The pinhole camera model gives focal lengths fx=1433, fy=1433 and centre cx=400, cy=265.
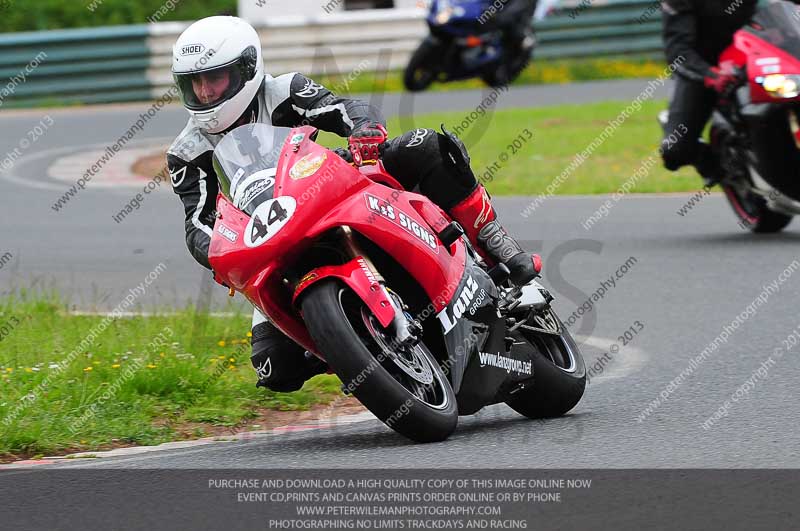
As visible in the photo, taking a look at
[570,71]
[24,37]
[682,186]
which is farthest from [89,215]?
[570,71]

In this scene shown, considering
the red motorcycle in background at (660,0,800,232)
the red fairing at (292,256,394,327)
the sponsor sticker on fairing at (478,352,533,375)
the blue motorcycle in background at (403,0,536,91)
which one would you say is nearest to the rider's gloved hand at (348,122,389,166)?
the red fairing at (292,256,394,327)

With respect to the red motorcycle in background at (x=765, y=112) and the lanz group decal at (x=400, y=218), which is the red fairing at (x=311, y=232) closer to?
the lanz group decal at (x=400, y=218)

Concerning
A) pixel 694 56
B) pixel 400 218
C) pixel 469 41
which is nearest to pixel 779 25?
pixel 694 56

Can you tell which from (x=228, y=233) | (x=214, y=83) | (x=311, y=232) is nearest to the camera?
(x=311, y=232)

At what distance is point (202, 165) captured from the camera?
19.1ft

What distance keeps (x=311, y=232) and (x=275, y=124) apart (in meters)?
1.16

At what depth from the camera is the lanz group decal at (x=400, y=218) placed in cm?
503

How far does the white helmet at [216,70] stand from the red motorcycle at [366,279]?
1.25 feet

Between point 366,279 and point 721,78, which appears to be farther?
point 721,78

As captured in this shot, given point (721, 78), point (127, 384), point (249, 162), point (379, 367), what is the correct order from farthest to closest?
point (721, 78) < point (127, 384) < point (249, 162) < point (379, 367)

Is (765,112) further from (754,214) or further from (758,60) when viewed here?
(754,214)

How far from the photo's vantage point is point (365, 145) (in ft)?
17.1

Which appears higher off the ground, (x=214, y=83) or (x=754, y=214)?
(x=214, y=83)

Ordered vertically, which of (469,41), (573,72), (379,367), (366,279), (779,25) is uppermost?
(366,279)
